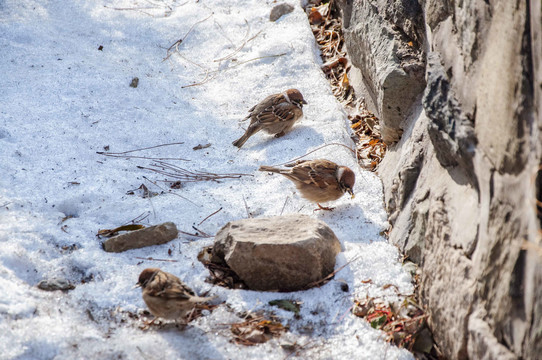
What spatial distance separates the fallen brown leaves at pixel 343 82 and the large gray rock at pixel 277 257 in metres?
1.71

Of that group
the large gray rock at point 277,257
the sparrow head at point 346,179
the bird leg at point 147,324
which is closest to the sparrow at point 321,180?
the sparrow head at point 346,179

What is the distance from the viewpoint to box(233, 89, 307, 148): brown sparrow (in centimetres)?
580

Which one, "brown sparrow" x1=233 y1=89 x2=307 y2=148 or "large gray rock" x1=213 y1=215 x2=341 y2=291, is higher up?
"large gray rock" x1=213 y1=215 x2=341 y2=291

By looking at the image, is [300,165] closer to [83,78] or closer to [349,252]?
[349,252]

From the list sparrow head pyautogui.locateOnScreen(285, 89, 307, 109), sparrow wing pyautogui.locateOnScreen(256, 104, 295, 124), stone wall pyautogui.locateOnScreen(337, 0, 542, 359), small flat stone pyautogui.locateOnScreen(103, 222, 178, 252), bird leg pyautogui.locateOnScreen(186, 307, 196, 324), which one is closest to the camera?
stone wall pyautogui.locateOnScreen(337, 0, 542, 359)

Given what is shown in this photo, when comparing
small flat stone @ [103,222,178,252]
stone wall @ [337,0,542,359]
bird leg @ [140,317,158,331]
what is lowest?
small flat stone @ [103,222,178,252]

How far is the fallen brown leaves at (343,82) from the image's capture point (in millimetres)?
5477

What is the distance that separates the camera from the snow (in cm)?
328

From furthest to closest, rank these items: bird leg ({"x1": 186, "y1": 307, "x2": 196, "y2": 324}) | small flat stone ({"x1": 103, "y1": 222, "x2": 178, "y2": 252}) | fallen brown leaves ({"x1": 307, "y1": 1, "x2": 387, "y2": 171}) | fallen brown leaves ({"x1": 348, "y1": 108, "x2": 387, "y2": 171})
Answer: fallen brown leaves ({"x1": 307, "y1": 1, "x2": 387, "y2": 171}) < fallen brown leaves ({"x1": 348, "y1": 108, "x2": 387, "y2": 171}) < small flat stone ({"x1": 103, "y1": 222, "x2": 178, "y2": 252}) < bird leg ({"x1": 186, "y1": 307, "x2": 196, "y2": 324})

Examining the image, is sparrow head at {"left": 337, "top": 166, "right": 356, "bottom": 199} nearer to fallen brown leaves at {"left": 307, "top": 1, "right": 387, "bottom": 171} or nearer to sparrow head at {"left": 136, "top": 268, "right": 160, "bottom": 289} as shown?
fallen brown leaves at {"left": 307, "top": 1, "right": 387, "bottom": 171}

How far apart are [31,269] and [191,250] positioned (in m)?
1.11

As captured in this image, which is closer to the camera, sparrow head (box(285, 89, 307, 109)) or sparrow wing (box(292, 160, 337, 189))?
sparrow wing (box(292, 160, 337, 189))

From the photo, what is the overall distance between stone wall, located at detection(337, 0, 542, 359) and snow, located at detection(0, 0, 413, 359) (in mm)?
405

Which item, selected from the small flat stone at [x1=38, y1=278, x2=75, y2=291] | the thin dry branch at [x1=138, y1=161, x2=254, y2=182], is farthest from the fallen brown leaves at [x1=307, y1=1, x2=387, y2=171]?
the small flat stone at [x1=38, y1=278, x2=75, y2=291]
